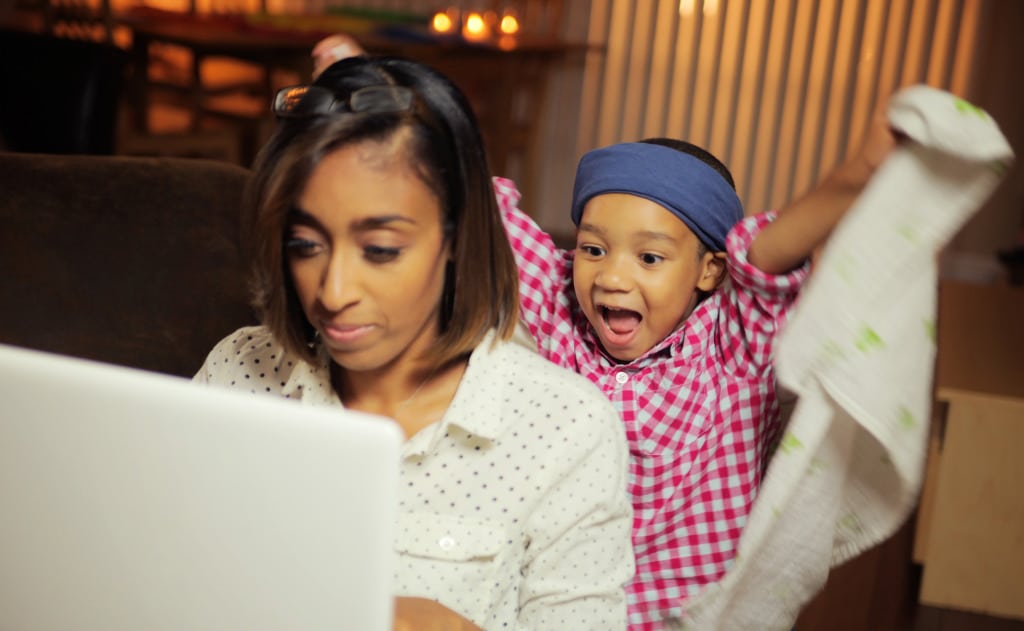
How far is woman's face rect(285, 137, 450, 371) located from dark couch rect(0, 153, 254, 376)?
0.51 metres

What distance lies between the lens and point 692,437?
4.16ft

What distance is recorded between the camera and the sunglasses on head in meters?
0.90

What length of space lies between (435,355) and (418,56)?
339cm

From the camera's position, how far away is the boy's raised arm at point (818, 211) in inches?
35.7

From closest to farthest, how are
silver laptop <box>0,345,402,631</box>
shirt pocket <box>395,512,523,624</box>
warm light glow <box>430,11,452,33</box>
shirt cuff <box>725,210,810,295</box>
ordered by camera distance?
silver laptop <box>0,345,402,631</box> < shirt pocket <box>395,512,523,624</box> < shirt cuff <box>725,210,810,295</box> < warm light glow <box>430,11,452,33</box>

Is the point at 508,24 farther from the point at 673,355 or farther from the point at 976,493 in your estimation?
the point at 673,355

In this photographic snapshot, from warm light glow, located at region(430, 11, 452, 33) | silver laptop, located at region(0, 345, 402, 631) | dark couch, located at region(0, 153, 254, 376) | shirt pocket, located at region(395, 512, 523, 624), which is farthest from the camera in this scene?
warm light glow, located at region(430, 11, 452, 33)

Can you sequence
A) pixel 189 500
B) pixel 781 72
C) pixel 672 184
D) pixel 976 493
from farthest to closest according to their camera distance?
1. pixel 781 72
2. pixel 976 493
3. pixel 672 184
4. pixel 189 500

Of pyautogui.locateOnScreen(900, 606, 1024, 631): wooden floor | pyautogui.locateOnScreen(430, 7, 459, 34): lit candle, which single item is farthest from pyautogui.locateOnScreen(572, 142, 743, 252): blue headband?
pyautogui.locateOnScreen(430, 7, 459, 34): lit candle

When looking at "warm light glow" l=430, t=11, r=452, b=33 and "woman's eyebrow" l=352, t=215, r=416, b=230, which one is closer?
"woman's eyebrow" l=352, t=215, r=416, b=230

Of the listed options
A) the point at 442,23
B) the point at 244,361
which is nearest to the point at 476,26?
the point at 442,23

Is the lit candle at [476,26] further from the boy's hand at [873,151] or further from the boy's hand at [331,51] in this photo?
the boy's hand at [873,151]

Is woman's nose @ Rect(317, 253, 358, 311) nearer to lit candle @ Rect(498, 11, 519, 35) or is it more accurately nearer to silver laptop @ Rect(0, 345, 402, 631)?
silver laptop @ Rect(0, 345, 402, 631)

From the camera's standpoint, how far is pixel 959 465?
2238 mm
